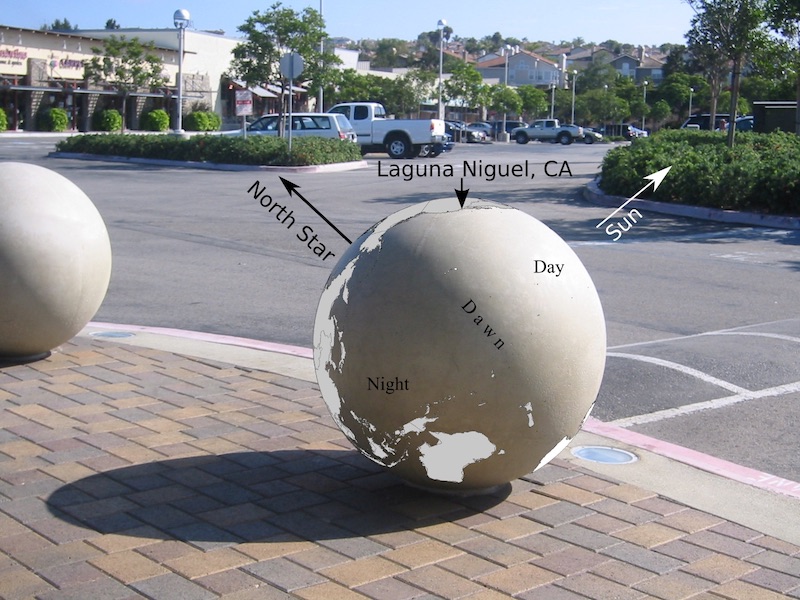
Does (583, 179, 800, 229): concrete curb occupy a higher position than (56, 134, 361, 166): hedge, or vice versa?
(56, 134, 361, 166): hedge

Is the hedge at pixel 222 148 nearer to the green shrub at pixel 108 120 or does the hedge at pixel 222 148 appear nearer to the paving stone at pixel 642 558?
the green shrub at pixel 108 120

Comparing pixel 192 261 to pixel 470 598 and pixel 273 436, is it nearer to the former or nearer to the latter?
pixel 273 436

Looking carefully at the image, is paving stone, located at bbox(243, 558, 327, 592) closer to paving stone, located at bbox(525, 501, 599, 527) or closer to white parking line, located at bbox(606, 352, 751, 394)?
paving stone, located at bbox(525, 501, 599, 527)

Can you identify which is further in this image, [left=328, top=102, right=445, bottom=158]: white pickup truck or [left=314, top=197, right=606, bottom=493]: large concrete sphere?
[left=328, top=102, right=445, bottom=158]: white pickup truck

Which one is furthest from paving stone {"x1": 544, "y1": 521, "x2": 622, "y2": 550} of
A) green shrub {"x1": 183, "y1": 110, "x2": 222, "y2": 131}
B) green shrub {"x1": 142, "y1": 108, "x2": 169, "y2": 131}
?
green shrub {"x1": 183, "y1": 110, "x2": 222, "y2": 131}

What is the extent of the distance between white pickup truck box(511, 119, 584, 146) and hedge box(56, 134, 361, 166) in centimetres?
3852

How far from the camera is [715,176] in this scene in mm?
19922

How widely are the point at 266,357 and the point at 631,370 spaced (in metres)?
2.97

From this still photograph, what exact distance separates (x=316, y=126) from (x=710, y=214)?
21.4 metres

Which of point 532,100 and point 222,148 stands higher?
point 532,100

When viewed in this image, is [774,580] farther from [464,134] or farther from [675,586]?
[464,134]

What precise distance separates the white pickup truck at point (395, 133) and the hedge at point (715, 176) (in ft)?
56.4

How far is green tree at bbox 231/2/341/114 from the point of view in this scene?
44.4 meters

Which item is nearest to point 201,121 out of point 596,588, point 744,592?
point 596,588
